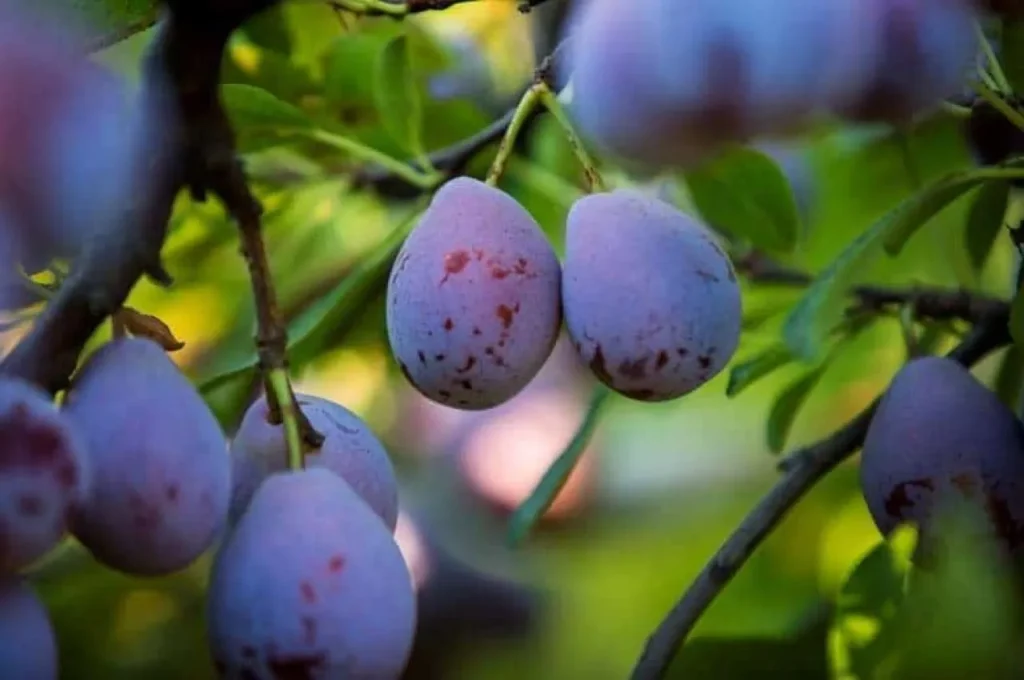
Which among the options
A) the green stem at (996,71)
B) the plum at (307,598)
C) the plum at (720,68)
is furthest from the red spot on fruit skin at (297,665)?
the green stem at (996,71)

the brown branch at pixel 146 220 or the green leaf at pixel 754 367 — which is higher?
the brown branch at pixel 146 220

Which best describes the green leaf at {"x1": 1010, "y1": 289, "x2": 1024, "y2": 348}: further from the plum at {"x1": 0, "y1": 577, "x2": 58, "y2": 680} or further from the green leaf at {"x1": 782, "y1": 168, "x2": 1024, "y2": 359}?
the plum at {"x1": 0, "y1": 577, "x2": 58, "y2": 680}

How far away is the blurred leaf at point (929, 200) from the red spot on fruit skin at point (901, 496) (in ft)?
0.20

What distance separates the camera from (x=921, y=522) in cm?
35

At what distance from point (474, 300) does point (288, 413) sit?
0.17ft

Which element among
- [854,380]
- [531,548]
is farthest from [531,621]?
[854,380]

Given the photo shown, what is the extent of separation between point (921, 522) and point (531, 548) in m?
0.68

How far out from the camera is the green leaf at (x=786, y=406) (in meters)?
0.51

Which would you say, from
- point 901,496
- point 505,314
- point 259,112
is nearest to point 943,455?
point 901,496

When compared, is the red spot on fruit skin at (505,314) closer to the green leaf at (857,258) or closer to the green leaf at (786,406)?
the green leaf at (857,258)

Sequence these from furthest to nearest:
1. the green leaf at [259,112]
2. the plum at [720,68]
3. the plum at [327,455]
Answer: the green leaf at [259,112] → the plum at [327,455] → the plum at [720,68]

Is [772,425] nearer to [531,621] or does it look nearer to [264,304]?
[264,304]

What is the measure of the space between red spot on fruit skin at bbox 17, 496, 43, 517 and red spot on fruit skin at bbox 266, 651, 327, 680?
0.05 metres

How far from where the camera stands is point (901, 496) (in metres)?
0.36
